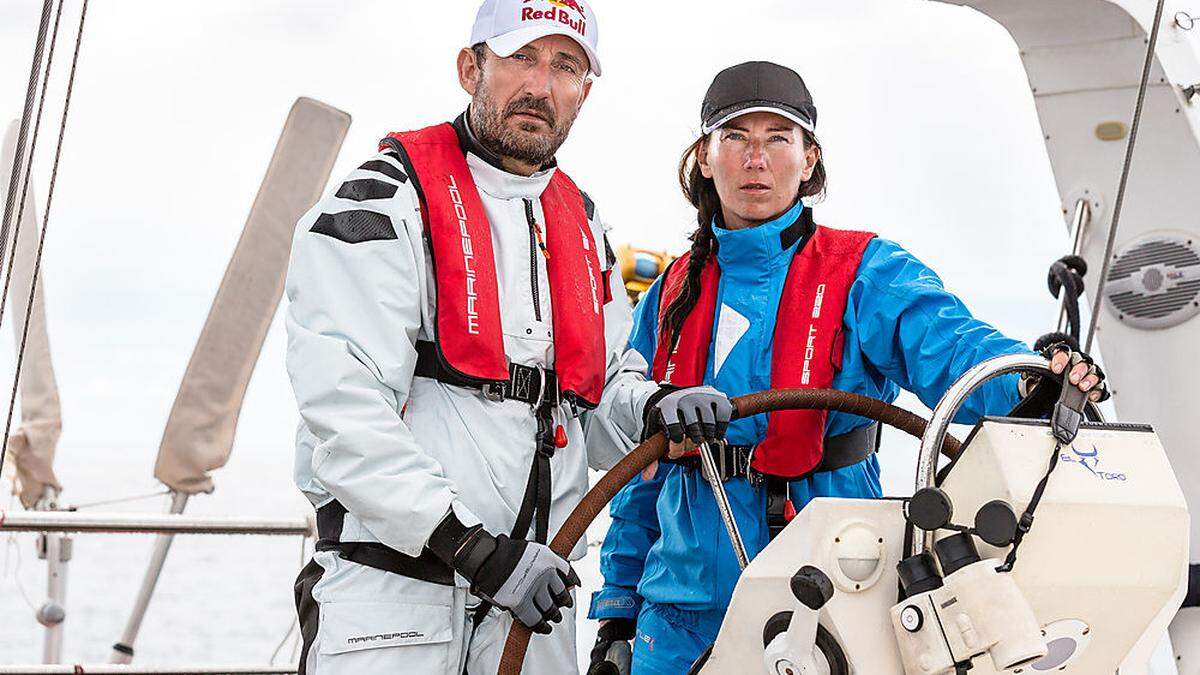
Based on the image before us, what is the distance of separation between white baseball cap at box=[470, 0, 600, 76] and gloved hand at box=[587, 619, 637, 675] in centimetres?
99

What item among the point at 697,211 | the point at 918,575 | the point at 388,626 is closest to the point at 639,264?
the point at 697,211

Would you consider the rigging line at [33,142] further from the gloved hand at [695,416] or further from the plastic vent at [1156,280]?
the plastic vent at [1156,280]

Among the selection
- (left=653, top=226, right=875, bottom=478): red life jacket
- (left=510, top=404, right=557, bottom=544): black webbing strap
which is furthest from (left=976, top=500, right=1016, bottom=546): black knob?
(left=653, top=226, right=875, bottom=478): red life jacket

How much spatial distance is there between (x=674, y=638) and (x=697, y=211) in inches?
29.8

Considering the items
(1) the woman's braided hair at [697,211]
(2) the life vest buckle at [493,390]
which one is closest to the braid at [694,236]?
(1) the woman's braided hair at [697,211]

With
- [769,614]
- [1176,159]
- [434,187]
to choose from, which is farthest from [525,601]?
[1176,159]

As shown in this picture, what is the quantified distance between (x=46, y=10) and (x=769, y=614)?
1.58 m

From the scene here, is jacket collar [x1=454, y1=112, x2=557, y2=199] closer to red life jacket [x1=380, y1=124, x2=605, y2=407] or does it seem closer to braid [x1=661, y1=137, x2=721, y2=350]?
red life jacket [x1=380, y1=124, x2=605, y2=407]

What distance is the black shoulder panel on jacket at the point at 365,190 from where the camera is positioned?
5.78 feet

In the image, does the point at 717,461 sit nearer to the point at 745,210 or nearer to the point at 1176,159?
the point at 745,210

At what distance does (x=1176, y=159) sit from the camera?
277cm

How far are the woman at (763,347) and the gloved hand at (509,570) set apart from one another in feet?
1.37

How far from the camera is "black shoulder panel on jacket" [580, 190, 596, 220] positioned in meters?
2.13

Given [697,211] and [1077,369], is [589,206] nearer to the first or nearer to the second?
[697,211]
